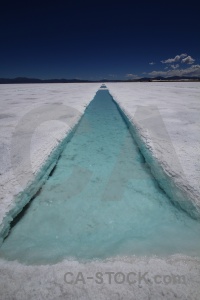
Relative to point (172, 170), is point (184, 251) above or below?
below

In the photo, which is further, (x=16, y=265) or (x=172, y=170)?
(x=172, y=170)

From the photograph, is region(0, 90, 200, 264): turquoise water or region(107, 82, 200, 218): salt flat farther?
region(107, 82, 200, 218): salt flat

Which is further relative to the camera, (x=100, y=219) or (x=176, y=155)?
(x=176, y=155)

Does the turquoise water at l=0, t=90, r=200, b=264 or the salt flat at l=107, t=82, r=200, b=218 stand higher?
the salt flat at l=107, t=82, r=200, b=218

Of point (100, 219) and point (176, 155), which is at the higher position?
point (176, 155)

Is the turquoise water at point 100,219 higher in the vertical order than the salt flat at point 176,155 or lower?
lower

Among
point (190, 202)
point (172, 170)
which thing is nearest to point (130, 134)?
point (172, 170)

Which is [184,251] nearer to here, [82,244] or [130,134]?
[82,244]

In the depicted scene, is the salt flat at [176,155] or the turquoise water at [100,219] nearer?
the turquoise water at [100,219]
